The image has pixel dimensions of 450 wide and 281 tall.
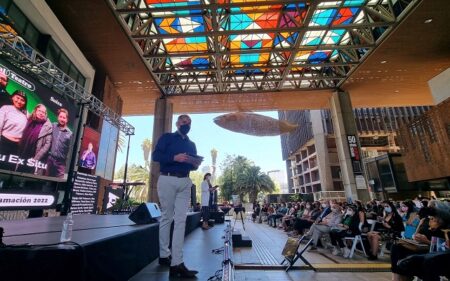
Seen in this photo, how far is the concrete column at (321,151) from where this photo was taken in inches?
1207

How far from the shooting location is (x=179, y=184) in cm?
204

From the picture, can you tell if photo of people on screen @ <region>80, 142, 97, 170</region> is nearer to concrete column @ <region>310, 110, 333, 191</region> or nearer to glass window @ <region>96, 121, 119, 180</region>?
glass window @ <region>96, 121, 119, 180</region>

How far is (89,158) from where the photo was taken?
8195mm

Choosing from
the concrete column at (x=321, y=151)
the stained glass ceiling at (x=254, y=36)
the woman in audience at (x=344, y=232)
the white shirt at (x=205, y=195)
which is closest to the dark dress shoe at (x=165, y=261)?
the white shirt at (x=205, y=195)

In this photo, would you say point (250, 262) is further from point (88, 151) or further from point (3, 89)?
point (88, 151)

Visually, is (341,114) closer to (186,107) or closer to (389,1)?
(389,1)

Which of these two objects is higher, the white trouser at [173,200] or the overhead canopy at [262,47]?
the overhead canopy at [262,47]

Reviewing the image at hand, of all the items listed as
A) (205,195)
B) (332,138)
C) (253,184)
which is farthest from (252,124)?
(332,138)

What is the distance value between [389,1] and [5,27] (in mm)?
12292

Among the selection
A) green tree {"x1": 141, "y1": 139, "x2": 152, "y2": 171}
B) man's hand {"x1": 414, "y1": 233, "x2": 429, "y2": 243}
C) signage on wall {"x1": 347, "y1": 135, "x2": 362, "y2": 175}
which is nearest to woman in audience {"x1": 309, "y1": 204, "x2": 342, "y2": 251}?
man's hand {"x1": 414, "y1": 233, "x2": 429, "y2": 243}

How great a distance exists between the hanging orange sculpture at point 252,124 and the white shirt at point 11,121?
5.87 meters

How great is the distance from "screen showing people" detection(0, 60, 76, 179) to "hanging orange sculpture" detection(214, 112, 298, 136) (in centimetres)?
522

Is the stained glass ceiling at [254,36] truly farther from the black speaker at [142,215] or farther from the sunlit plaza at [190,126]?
the black speaker at [142,215]

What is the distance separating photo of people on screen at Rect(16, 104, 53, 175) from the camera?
547 centimetres
